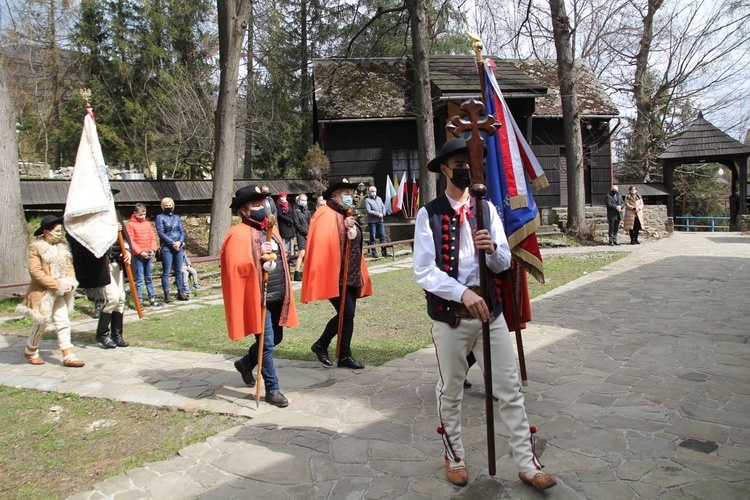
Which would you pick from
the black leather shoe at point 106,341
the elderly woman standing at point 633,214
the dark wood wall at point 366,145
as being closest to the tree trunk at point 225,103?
the black leather shoe at point 106,341

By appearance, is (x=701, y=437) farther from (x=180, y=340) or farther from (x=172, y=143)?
(x=172, y=143)

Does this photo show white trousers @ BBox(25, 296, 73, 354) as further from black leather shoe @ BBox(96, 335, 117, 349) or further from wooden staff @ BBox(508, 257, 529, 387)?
wooden staff @ BBox(508, 257, 529, 387)

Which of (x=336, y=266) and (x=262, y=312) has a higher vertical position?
(x=336, y=266)

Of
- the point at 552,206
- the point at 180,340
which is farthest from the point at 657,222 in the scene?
the point at 180,340

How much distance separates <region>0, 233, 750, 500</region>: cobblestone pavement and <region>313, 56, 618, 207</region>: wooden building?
13990mm

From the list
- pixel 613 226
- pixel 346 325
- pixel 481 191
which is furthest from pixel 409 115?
pixel 481 191

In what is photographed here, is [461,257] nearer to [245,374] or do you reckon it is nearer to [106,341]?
[245,374]

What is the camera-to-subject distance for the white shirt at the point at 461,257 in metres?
3.36

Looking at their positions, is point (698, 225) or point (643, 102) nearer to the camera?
point (698, 225)

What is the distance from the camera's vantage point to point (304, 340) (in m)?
7.39

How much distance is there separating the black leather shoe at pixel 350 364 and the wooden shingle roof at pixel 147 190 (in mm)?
9050

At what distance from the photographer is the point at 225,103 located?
14.1m

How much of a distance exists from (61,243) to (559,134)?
19.6 metres

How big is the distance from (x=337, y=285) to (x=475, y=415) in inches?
81.1
